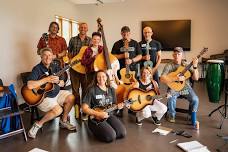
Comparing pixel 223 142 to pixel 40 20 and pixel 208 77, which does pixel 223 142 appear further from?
pixel 40 20

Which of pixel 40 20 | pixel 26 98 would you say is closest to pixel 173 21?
pixel 40 20

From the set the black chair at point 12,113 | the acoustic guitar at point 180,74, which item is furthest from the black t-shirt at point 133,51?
the black chair at point 12,113

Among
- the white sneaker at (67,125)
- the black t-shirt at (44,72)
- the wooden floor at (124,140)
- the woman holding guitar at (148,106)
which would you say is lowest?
the wooden floor at (124,140)

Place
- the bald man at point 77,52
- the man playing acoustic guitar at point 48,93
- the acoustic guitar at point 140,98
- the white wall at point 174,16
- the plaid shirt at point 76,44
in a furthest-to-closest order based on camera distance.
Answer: the white wall at point 174,16 < the plaid shirt at point 76,44 < the bald man at point 77,52 < the acoustic guitar at point 140,98 < the man playing acoustic guitar at point 48,93

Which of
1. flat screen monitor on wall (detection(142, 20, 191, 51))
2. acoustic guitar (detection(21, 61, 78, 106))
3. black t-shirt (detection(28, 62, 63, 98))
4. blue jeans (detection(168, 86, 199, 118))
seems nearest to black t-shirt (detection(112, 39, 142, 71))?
blue jeans (detection(168, 86, 199, 118))

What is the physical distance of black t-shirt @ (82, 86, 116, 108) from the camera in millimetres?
3014

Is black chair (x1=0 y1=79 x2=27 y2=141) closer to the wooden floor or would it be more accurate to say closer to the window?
the wooden floor

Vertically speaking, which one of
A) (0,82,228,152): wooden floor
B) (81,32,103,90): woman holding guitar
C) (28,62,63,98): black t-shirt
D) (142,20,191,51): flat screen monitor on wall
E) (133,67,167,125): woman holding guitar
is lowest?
(0,82,228,152): wooden floor

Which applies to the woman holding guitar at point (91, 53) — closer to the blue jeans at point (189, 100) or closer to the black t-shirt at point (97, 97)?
the black t-shirt at point (97, 97)

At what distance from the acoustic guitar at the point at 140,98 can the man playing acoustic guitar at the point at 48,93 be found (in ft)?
2.61

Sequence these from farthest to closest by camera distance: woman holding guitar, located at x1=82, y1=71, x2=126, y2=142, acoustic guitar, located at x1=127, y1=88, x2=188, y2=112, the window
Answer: the window, acoustic guitar, located at x1=127, y1=88, x2=188, y2=112, woman holding guitar, located at x1=82, y1=71, x2=126, y2=142

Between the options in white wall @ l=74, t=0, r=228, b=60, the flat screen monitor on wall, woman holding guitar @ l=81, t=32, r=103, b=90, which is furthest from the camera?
the flat screen monitor on wall

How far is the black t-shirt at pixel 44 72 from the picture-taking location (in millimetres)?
3096

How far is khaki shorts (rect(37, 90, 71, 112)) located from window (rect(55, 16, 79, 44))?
312 cm
